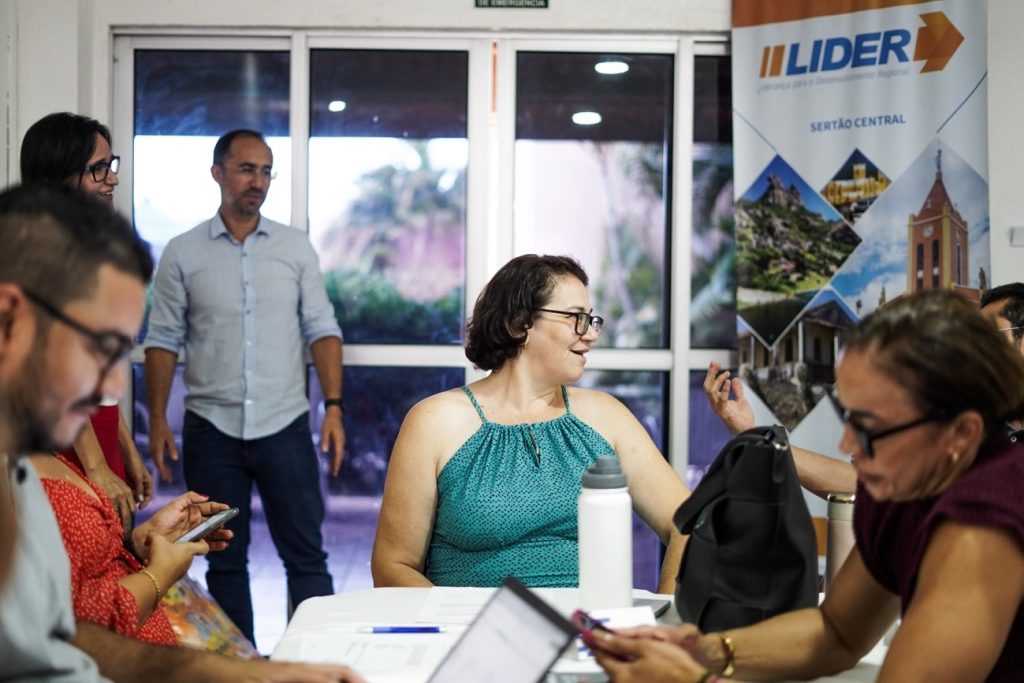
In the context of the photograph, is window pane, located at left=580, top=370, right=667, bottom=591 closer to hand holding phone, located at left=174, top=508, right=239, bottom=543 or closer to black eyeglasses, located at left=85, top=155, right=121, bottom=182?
black eyeglasses, located at left=85, top=155, right=121, bottom=182

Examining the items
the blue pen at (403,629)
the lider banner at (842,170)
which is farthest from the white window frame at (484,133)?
the blue pen at (403,629)

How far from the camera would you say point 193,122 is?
427 cm

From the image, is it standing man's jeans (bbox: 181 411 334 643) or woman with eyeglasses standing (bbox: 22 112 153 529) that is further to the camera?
standing man's jeans (bbox: 181 411 334 643)

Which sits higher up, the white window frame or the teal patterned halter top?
the white window frame

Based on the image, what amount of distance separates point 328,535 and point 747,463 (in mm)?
2932

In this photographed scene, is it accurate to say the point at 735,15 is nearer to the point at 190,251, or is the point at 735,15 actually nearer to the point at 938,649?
the point at 190,251

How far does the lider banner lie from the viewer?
3.85m

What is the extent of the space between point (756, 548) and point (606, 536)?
230mm

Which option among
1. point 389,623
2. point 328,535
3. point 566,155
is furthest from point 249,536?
point 389,623

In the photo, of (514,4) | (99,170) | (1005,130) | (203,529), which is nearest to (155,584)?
(203,529)

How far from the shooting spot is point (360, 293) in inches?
168

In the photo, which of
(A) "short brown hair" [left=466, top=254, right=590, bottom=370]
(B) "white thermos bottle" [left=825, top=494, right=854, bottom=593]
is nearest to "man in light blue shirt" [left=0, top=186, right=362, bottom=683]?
(B) "white thermos bottle" [left=825, top=494, right=854, bottom=593]

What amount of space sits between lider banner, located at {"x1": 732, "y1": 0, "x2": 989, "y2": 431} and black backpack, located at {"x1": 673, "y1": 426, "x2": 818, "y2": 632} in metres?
2.38

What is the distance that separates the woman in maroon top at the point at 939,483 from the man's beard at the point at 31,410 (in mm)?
702
